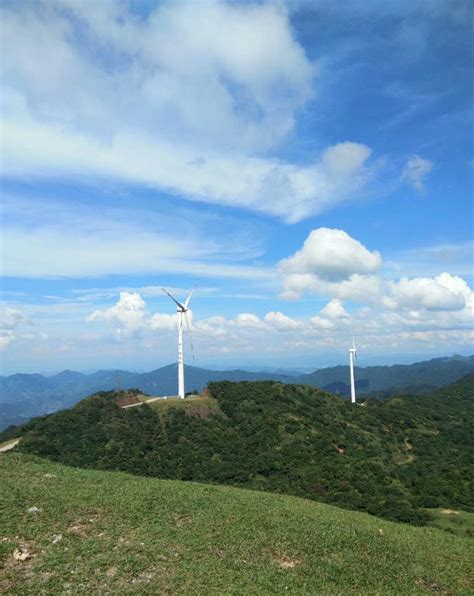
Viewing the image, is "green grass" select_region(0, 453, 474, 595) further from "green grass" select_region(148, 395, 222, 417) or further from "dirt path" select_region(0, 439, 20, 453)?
"green grass" select_region(148, 395, 222, 417)

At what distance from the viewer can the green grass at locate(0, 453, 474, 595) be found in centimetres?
1823

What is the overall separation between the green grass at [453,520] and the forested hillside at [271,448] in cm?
255

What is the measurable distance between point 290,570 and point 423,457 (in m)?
86.0

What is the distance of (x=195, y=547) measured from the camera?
21.4m

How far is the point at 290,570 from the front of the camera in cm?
2039

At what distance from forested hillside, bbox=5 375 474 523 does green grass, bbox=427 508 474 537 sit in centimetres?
255

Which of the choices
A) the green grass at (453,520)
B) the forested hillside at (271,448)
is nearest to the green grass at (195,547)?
the green grass at (453,520)

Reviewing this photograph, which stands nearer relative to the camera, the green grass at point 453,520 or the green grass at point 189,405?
the green grass at point 453,520

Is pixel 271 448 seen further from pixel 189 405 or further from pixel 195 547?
pixel 195 547

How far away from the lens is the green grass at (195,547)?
59.8 ft

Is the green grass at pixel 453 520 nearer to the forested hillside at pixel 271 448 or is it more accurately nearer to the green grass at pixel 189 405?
the forested hillside at pixel 271 448

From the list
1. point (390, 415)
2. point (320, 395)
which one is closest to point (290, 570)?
point (320, 395)

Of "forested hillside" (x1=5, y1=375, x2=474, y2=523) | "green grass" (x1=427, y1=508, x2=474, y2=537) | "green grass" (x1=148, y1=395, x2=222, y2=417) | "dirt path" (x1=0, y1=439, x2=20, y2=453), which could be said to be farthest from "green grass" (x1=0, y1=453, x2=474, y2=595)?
"green grass" (x1=148, y1=395, x2=222, y2=417)

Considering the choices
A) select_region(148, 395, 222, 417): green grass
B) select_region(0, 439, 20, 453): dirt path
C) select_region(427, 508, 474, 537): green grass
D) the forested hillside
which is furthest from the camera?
select_region(148, 395, 222, 417): green grass
